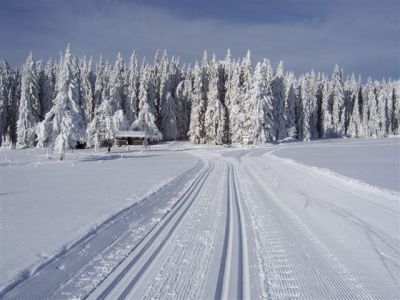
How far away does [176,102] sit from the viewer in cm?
8456

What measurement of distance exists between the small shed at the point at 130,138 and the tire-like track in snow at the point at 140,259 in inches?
2341

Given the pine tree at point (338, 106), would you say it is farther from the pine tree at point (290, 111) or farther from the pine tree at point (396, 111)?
the pine tree at point (396, 111)

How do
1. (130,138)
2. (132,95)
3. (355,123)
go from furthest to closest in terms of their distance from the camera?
(355,123), (132,95), (130,138)

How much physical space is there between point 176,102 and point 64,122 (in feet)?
147

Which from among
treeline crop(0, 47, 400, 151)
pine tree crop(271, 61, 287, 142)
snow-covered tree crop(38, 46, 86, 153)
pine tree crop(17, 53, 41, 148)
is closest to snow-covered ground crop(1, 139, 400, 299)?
snow-covered tree crop(38, 46, 86, 153)

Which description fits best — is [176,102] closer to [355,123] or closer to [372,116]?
[355,123]

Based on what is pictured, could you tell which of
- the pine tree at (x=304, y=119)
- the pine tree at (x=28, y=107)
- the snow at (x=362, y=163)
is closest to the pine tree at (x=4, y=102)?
the pine tree at (x=28, y=107)

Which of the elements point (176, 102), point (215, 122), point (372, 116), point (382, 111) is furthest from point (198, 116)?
point (382, 111)

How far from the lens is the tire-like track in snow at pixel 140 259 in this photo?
5.80 m

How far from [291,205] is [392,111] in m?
120

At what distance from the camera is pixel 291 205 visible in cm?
1306

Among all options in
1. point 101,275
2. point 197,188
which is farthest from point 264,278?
point 197,188

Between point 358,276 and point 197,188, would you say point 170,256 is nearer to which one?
point 358,276

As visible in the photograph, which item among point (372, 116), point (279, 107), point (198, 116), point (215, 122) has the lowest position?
point (215, 122)
